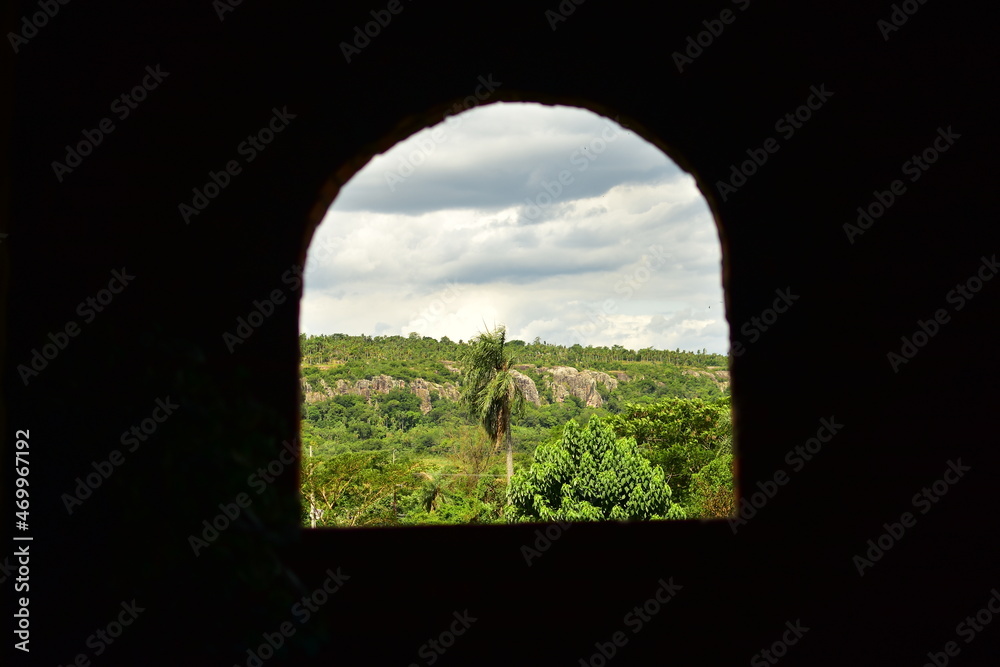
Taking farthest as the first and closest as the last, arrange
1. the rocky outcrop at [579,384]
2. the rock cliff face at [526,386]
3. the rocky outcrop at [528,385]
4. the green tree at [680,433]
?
the rocky outcrop at [579,384] < the rocky outcrop at [528,385] < the rock cliff face at [526,386] < the green tree at [680,433]

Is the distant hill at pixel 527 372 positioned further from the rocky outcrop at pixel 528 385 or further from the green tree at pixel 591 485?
the green tree at pixel 591 485

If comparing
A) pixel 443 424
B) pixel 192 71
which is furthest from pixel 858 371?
pixel 443 424

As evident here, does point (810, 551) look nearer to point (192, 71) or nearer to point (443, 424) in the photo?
point (192, 71)

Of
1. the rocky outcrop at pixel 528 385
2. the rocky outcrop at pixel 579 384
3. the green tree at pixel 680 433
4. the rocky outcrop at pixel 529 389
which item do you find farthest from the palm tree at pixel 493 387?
the rocky outcrop at pixel 579 384

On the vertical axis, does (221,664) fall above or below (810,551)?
below

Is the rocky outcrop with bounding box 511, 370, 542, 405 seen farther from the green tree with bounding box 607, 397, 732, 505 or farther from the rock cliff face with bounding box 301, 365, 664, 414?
the green tree with bounding box 607, 397, 732, 505

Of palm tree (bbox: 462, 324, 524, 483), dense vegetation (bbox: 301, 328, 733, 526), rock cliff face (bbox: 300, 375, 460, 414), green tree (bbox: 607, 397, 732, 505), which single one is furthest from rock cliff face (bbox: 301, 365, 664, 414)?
palm tree (bbox: 462, 324, 524, 483)
